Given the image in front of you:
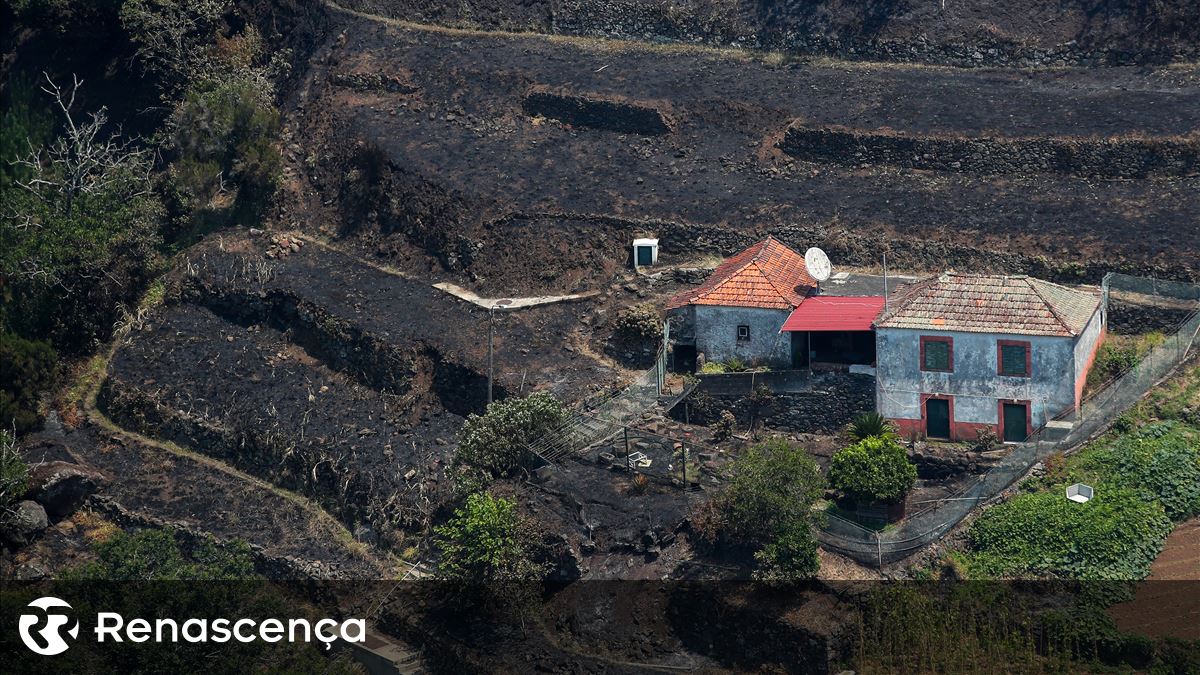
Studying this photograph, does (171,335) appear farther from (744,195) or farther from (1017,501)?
(1017,501)

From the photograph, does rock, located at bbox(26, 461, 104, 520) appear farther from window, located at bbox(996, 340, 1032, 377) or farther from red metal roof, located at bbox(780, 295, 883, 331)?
window, located at bbox(996, 340, 1032, 377)

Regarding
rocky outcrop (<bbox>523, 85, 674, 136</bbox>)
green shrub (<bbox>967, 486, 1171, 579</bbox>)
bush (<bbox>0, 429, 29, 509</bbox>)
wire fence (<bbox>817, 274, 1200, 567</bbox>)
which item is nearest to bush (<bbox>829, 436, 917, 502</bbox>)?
wire fence (<bbox>817, 274, 1200, 567</bbox>)

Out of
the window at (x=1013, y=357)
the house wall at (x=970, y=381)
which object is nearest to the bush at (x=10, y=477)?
the house wall at (x=970, y=381)

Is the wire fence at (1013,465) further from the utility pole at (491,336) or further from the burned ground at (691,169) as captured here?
the utility pole at (491,336)

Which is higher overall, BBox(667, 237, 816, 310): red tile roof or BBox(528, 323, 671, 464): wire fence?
BBox(667, 237, 816, 310): red tile roof

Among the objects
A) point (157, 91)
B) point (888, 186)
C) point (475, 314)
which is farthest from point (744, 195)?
point (157, 91)
